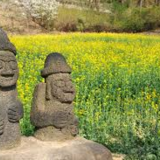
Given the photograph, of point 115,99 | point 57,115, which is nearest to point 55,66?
point 57,115

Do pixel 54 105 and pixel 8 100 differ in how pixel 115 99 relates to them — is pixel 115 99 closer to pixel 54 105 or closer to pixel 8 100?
pixel 54 105

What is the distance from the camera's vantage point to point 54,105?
5227 millimetres

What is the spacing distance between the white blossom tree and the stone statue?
95.4 feet

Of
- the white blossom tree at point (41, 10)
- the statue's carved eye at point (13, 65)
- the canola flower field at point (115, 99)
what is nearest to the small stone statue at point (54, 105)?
the statue's carved eye at point (13, 65)

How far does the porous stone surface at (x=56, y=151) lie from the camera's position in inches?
185

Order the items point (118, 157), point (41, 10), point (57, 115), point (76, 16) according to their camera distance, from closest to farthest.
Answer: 1. point (57, 115)
2. point (118, 157)
3. point (41, 10)
4. point (76, 16)

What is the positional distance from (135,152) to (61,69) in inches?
82.4

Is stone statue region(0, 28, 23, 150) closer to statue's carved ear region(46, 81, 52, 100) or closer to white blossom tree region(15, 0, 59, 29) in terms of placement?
statue's carved ear region(46, 81, 52, 100)

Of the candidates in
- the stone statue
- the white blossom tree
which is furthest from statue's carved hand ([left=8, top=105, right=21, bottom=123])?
the white blossom tree

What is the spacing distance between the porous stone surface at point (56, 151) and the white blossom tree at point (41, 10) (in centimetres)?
2902

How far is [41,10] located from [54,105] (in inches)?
1147

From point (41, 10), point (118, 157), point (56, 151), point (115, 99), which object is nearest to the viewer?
point (56, 151)

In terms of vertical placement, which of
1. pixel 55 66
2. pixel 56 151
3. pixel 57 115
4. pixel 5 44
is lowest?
pixel 56 151

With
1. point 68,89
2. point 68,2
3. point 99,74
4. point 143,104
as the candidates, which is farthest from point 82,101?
point 68,2
